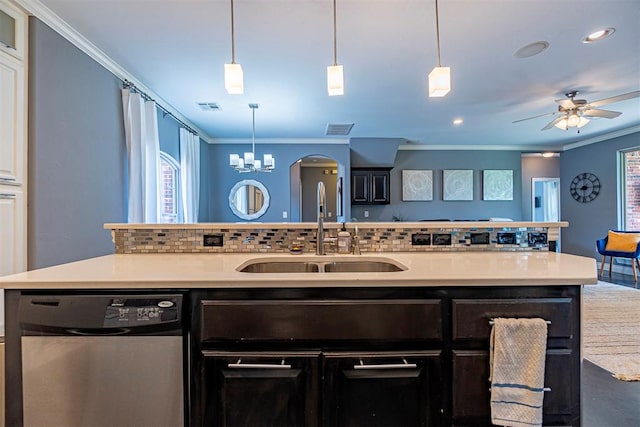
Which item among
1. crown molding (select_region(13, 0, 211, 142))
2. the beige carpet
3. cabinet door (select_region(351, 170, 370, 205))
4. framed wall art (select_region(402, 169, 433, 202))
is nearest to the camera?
crown molding (select_region(13, 0, 211, 142))

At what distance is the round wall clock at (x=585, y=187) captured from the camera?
6057 millimetres

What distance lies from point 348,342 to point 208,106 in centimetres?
399

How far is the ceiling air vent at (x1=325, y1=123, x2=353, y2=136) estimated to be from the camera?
516cm

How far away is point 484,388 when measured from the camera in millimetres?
1102

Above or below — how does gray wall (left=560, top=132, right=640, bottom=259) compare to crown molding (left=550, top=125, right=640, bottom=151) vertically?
below

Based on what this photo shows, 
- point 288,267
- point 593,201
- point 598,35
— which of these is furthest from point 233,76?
point 593,201

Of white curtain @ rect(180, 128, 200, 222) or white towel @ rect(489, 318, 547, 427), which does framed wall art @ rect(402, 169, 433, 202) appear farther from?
white towel @ rect(489, 318, 547, 427)

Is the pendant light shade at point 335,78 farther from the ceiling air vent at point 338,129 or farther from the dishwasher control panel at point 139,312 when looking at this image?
the ceiling air vent at point 338,129

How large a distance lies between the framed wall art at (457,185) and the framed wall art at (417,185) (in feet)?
0.99

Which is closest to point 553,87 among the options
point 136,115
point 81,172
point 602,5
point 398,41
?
point 602,5

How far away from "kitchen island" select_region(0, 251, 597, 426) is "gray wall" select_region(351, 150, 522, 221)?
18.7 ft

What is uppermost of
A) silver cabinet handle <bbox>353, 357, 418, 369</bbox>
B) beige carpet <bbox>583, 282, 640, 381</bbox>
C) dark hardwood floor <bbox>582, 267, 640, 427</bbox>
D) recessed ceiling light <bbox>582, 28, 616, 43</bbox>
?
recessed ceiling light <bbox>582, 28, 616, 43</bbox>

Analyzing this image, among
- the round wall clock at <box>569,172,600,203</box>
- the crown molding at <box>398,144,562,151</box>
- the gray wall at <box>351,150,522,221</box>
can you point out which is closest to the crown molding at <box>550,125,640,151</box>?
the crown molding at <box>398,144,562,151</box>

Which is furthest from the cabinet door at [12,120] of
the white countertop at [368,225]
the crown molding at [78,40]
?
the white countertop at [368,225]
